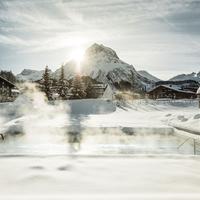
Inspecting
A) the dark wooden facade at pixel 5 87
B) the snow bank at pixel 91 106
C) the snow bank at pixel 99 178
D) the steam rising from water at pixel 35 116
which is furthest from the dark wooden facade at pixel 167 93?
the snow bank at pixel 99 178

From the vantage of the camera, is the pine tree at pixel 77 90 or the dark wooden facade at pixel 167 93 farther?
the dark wooden facade at pixel 167 93

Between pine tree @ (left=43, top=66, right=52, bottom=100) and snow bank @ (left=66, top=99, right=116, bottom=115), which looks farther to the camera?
pine tree @ (left=43, top=66, right=52, bottom=100)

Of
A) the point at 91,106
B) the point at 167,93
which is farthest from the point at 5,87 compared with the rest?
the point at 167,93

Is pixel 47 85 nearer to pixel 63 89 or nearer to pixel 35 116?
pixel 63 89

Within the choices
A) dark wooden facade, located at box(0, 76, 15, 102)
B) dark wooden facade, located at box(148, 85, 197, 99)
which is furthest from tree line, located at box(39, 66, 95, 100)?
dark wooden facade, located at box(148, 85, 197, 99)

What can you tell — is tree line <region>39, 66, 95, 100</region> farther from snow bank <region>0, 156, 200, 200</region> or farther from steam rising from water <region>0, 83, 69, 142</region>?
snow bank <region>0, 156, 200, 200</region>

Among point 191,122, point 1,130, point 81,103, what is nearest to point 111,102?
point 81,103

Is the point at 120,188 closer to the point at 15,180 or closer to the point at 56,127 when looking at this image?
the point at 15,180

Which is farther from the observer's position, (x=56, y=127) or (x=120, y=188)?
(x=56, y=127)

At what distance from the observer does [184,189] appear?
732cm

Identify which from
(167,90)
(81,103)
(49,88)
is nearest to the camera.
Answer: (81,103)

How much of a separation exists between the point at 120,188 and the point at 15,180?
90.3 inches

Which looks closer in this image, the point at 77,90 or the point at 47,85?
the point at 47,85

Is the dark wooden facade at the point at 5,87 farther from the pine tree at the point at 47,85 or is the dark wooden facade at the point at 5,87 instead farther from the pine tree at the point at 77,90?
the pine tree at the point at 77,90
